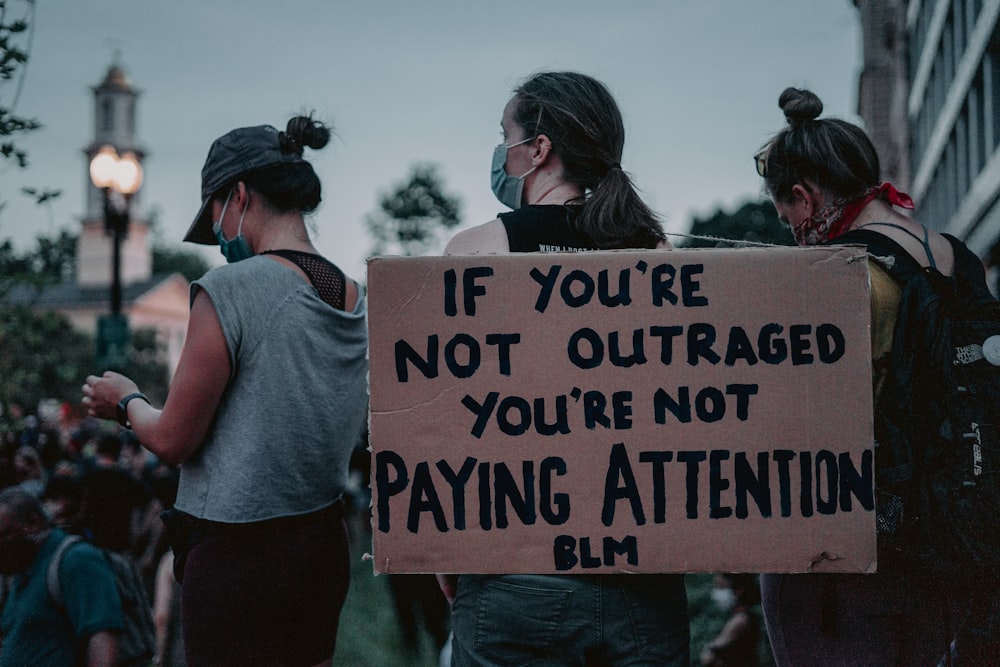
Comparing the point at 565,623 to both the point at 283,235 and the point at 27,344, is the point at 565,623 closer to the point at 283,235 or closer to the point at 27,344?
the point at 283,235

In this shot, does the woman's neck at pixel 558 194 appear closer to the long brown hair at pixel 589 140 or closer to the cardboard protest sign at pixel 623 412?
the long brown hair at pixel 589 140

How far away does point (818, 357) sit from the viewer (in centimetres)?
215

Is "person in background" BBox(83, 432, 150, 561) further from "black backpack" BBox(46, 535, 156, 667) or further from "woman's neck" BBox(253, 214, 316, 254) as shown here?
Answer: "woman's neck" BBox(253, 214, 316, 254)

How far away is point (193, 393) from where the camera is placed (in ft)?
8.20

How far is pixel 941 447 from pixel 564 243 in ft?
3.18

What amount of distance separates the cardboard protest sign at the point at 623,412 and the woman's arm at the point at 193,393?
22.3 inches

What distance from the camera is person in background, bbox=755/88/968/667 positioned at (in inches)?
95.7

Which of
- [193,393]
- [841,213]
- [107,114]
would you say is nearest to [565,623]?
[193,393]

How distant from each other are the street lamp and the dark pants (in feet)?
27.9

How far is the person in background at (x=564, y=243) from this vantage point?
212 centimetres

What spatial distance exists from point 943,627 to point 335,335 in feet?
5.47

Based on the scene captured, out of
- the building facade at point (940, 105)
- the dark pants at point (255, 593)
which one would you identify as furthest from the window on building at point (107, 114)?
the dark pants at point (255, 593)

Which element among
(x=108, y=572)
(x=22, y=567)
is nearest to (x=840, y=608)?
(x=108, y=572)

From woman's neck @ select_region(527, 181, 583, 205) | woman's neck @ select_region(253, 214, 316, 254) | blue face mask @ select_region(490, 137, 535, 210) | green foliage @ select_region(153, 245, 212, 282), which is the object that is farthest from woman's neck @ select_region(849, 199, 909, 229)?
green foliage @ select_region(153, 245, 212, 282)
